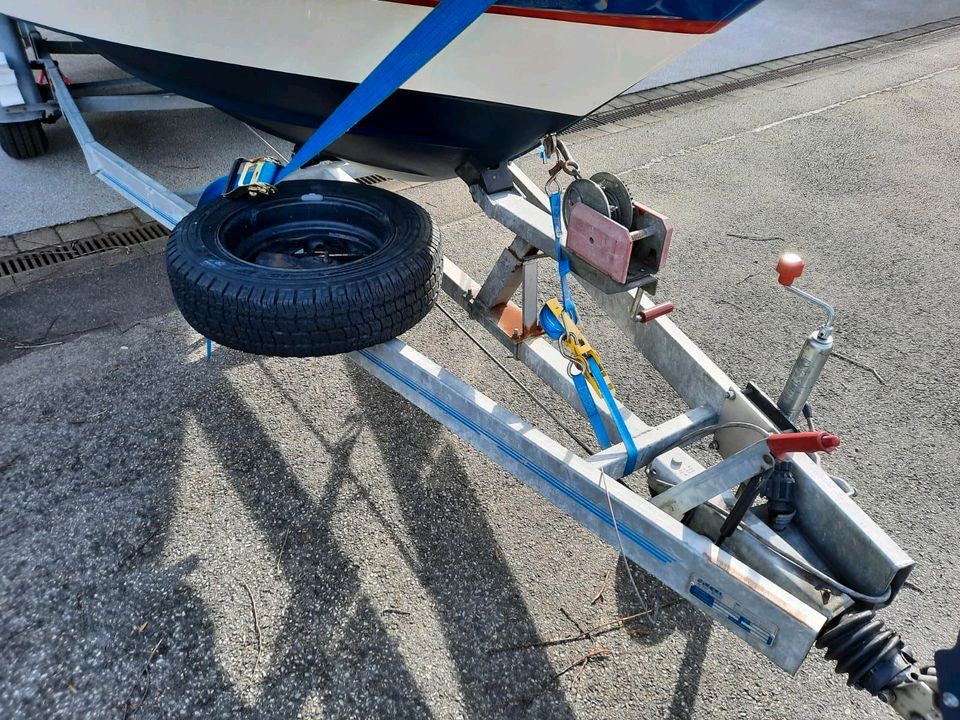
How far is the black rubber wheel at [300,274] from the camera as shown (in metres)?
1.80

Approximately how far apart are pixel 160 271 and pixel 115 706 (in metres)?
2.06

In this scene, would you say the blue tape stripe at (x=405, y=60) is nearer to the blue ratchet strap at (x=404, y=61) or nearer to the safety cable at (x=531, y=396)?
the blue ratchet strap at (x=404, y=61)

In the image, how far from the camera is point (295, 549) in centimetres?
200

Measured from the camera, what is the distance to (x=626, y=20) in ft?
6.04

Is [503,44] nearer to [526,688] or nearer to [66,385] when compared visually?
[526,688]

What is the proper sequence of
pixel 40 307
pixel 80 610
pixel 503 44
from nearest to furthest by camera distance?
pixel 80 610 → pixel 503 44 → pixel 40 307

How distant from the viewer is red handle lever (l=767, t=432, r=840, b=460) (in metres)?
1.34

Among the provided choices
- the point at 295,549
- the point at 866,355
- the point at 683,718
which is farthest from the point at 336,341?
the point at 866,355

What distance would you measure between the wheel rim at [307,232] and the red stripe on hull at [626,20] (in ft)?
2.36

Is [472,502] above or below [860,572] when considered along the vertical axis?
below

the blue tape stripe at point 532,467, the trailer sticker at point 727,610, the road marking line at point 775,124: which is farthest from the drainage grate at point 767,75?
the trailer sticker at point 727,610

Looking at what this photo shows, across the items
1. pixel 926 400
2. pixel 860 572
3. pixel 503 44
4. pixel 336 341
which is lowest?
pixel 926 400

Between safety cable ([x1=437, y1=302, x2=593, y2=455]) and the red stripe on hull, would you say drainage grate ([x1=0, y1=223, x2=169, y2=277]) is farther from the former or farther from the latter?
the red stripe on hull

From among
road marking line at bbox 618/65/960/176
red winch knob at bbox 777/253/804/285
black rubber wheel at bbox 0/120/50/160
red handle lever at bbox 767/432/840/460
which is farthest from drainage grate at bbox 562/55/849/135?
red handle lever at bbox 767/432/840/460
